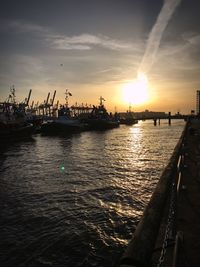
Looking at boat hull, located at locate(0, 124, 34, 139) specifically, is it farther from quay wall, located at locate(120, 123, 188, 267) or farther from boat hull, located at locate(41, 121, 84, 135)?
quay wall, located at locate(120, 123, 188, 267)

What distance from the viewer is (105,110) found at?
11644 cm

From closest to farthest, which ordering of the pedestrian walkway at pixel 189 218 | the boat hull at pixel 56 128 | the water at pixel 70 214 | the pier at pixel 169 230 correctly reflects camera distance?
the pier at pixel 169 230 < the pedestrian walkway at pixel 189 218 < the water at pixel 70 214 < the boat hull at pixel 56 128

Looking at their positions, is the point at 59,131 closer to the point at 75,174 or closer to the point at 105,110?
the point at 105,110

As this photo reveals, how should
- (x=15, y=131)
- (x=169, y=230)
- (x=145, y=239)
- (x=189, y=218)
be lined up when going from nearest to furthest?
(x=145, y=239)
(x=169, y=230)
(x=189, y=218)
(x=15, y=131)

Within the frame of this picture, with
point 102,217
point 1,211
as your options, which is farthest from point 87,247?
point 1,211

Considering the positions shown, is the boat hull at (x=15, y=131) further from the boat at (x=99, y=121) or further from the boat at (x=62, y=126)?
the boat at (x=99, y=121)

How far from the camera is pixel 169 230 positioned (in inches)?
173

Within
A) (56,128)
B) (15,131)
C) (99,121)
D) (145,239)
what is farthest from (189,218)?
(99,121)

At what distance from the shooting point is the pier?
7.90ft

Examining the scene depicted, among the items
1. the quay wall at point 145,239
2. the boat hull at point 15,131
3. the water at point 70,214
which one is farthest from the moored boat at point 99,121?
the quay wall at point 145,239

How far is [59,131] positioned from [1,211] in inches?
2497

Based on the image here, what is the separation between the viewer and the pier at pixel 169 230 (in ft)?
7.90

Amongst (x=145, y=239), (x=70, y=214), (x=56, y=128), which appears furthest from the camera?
(x=56, y=128)

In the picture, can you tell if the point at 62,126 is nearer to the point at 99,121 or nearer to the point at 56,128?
the point at 56,128
